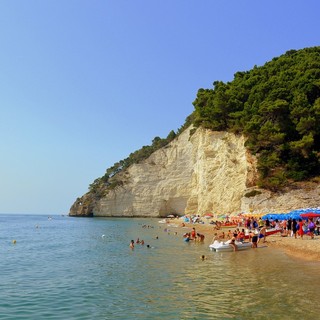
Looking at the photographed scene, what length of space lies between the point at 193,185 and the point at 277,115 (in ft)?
85.8

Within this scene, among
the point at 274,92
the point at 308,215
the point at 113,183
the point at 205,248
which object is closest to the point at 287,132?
the point at 274,92

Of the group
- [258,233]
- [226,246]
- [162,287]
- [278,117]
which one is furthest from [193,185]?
[162,287]

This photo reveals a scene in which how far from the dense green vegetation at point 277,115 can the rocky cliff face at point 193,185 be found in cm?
221

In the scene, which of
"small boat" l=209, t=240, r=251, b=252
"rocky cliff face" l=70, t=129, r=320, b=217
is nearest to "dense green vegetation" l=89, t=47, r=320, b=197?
"rocky cliff face" l=70, t=129, r=320, b=217

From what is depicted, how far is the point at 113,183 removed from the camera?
8938 cm

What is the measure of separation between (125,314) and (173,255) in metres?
11.9

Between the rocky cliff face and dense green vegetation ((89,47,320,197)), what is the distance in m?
2.21

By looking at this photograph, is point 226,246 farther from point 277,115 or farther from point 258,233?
point 277,115

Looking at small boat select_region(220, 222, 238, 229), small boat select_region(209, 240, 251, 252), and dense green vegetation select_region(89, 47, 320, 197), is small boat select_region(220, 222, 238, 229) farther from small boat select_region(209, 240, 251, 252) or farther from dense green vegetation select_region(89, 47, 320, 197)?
small boat select_region(209, 240, 251, 252)

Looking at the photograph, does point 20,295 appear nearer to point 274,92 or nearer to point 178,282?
point 178,282

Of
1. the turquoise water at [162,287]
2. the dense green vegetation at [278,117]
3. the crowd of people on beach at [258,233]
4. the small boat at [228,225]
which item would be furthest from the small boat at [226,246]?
the dense green vegetation at [278,117]

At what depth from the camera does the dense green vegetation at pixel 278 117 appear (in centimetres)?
4259

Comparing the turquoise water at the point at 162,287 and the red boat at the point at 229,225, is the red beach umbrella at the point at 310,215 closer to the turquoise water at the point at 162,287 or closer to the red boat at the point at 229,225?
the turquoise water at the point at 162,287

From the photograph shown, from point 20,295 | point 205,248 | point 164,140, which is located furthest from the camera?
point 164,140
